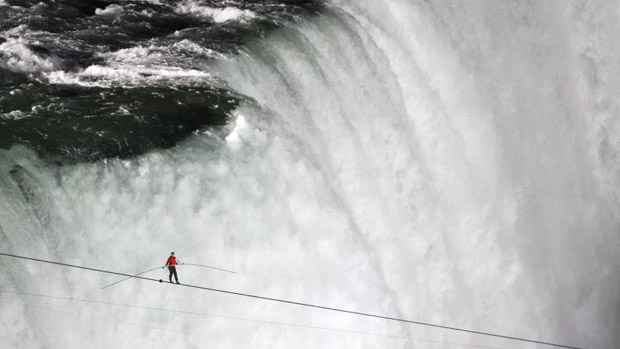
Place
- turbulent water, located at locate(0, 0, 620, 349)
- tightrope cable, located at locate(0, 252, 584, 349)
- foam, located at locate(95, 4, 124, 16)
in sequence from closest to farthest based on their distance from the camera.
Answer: tightrope cable, located at locate(0, 252, 584, 349) → turbulent water, located at locate(0, 0, 620, 349) → foam, located at locate(95, 4, 124, 16)

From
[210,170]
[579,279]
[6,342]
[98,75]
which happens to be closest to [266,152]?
[210,170]

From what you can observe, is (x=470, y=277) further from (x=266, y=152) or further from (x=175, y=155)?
(x=175, y=155)

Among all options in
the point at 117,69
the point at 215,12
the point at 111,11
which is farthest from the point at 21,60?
the point at 215,12

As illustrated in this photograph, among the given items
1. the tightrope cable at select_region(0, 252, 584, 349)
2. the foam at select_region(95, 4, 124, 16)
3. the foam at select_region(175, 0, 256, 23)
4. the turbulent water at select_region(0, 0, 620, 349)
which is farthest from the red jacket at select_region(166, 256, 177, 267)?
the foam at select_region(95, 4, 124, 16)

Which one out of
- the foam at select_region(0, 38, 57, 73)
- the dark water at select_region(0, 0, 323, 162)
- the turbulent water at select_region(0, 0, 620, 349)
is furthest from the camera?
the foam at select_region(0, 38, 57, 73)

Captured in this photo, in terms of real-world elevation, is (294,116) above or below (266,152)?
above

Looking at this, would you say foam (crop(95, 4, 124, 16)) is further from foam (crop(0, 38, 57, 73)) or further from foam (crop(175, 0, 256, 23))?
foam (crop(0, 38, 57, 73))
